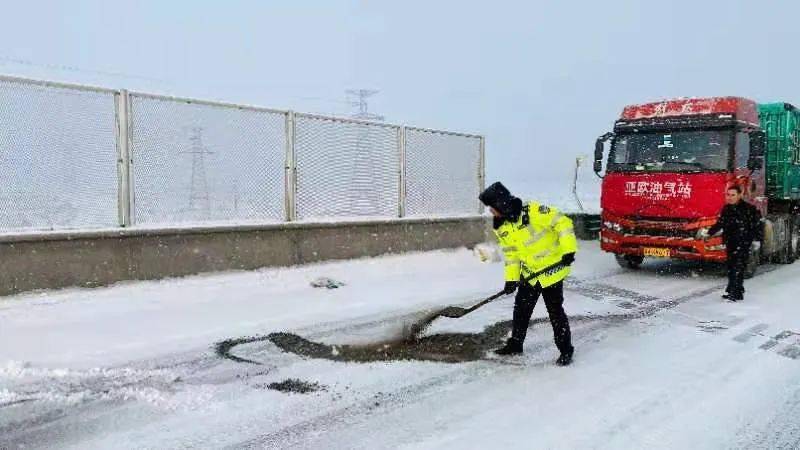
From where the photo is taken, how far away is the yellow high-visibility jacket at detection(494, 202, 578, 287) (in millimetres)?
5504

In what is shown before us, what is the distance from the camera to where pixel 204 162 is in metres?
Result: 9.66

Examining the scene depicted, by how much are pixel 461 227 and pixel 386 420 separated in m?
9.75

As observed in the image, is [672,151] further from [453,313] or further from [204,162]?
[204,162]

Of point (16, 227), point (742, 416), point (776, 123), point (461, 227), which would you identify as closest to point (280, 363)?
point (742, 416)

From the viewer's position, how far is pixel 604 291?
970cm

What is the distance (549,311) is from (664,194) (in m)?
5.71

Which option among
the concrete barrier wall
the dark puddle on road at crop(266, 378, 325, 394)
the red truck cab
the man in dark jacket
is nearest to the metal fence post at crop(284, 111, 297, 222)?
the concrete barrier wall

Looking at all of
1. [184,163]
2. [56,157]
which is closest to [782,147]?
[184,163]

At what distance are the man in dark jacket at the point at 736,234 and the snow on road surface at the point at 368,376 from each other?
30cm

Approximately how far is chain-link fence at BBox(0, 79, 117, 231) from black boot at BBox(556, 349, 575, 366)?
5.69 metres

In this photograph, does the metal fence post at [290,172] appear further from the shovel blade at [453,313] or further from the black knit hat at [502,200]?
the black knit hat at [502,200]

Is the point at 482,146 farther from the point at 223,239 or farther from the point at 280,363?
the point at 280,363

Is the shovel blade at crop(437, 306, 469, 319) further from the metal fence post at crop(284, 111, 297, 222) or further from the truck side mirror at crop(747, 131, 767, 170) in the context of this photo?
the truck side mirror at crop(747, 131, 767, 170)

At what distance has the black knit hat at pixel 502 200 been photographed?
5.47 m
